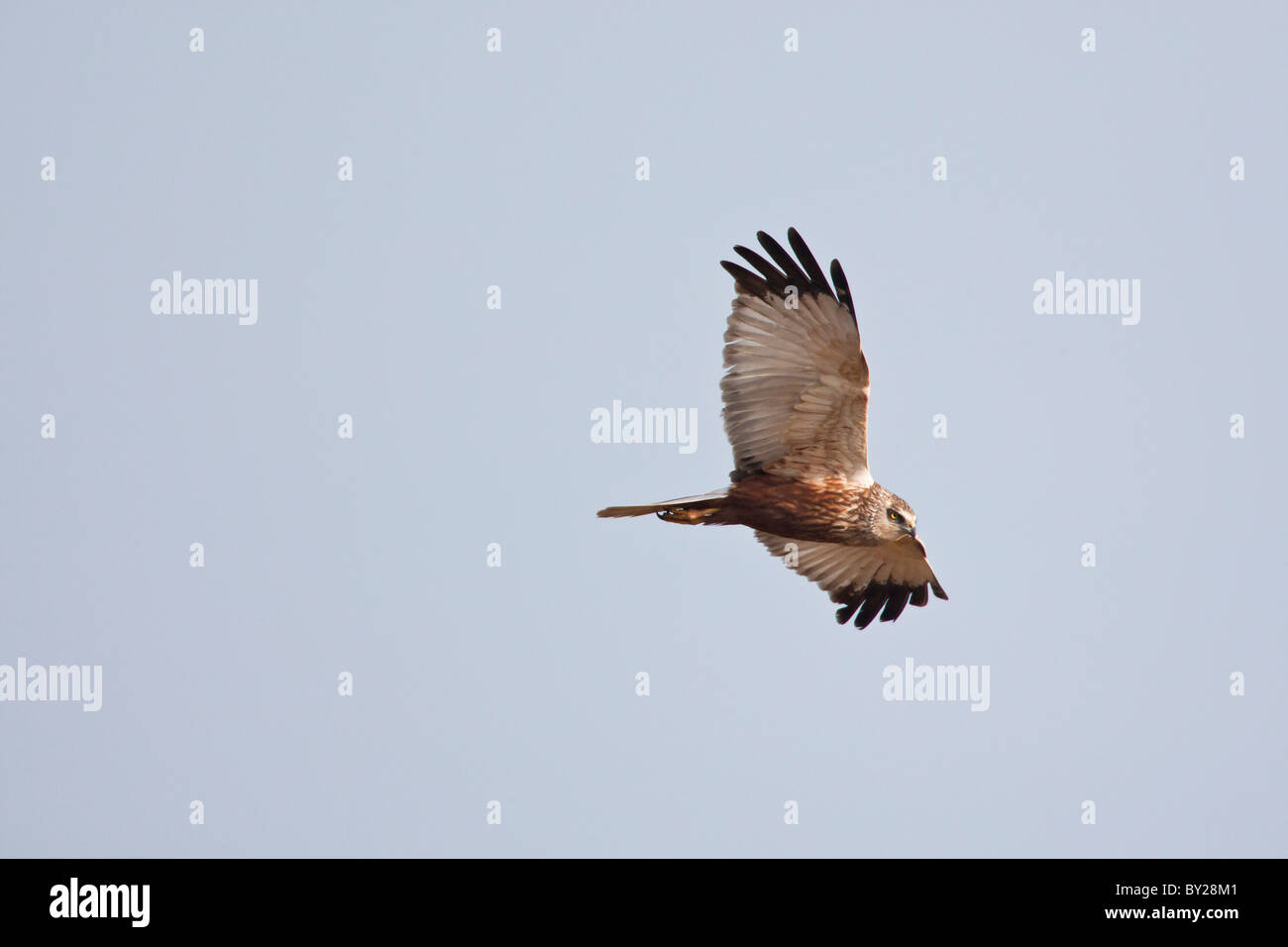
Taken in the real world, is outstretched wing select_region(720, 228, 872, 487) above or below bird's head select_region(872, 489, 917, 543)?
above

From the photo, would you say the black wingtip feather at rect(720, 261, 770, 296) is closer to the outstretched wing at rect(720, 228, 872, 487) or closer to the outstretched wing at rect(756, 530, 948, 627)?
the outstretched wing at rect(720, 228, 872, 487)

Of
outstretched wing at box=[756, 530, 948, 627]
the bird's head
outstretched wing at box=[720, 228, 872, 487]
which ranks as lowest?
outstretched wing at box=[756, 530, 948, 627]

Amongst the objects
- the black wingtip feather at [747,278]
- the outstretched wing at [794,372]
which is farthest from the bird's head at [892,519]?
the black wingtip feather at [747,278]

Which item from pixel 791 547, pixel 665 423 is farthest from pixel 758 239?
pixel 665 423

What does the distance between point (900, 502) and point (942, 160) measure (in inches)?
316

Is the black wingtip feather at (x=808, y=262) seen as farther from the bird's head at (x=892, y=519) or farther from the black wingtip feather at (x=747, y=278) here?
the bird's head at (x=892, y=519)

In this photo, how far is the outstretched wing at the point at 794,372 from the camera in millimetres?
12086

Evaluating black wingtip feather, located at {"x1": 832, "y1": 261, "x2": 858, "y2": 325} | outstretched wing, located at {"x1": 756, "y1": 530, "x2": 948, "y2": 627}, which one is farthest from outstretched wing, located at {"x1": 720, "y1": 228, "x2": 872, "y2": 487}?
outstretched wing, located at {"x1": 756, "y1": 530, "x2": 948, "y2": 627}

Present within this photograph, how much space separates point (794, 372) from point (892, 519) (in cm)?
148

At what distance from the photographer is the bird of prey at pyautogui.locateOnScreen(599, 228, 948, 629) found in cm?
1210

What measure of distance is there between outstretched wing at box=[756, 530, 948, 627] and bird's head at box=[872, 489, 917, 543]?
1.50 m

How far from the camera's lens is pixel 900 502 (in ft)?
41.9

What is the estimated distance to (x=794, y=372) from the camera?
12.3 meters
